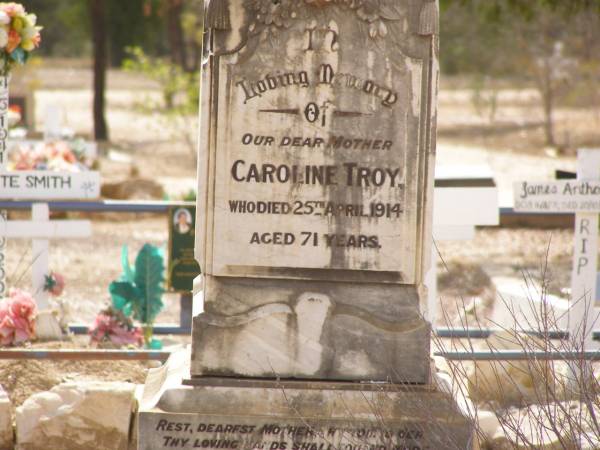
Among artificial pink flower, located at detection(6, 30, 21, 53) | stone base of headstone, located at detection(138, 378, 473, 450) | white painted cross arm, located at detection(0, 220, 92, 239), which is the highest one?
artificial pink flower, located at detection(6, 30, 21, 53)

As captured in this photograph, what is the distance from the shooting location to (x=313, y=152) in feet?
15.2

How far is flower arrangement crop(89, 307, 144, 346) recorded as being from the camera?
6.80m

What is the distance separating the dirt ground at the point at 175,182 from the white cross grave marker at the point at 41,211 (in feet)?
0.67

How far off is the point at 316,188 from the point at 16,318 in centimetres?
269

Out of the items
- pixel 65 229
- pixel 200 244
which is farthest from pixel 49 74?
pixel 200 244

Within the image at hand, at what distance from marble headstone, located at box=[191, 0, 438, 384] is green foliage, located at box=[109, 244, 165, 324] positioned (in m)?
2.16

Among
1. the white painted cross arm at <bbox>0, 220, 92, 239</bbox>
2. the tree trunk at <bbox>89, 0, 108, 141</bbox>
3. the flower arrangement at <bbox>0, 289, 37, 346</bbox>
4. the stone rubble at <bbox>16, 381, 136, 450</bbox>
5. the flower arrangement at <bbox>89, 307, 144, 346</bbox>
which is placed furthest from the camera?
the tree trunk at <bbox>89, 0, 108, 141</bbox>

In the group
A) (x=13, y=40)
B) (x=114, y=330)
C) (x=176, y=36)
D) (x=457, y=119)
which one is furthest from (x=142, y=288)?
(x=176, y=36)

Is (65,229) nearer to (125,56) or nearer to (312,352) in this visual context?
(312,352)

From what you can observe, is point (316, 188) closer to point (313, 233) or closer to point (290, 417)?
point (313, 233)

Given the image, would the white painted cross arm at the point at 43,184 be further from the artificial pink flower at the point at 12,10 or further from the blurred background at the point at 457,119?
the artificial pink flower at the point at 12,10

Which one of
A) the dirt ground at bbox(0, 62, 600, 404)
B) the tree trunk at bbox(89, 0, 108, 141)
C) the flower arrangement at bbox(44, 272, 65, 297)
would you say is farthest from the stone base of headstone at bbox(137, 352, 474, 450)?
the tree trunk at bbox(89, 0, 108, 141)

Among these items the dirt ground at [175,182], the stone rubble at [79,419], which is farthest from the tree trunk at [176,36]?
the stone rubble at [79,419]

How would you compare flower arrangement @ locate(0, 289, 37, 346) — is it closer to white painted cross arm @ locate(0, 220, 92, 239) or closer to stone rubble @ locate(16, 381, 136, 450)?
white painted cross arm @ locate(0, 220, 92, 239)
